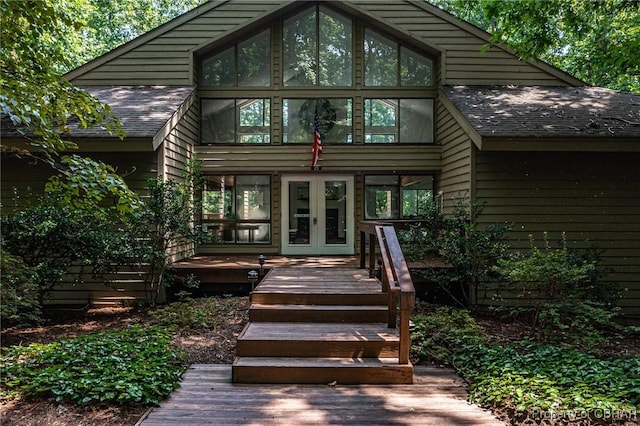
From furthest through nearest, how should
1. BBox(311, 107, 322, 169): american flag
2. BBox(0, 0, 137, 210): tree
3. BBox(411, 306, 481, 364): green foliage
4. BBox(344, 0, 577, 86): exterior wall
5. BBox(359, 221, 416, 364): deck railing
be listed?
BBox(344, 0, 577, 86): exterior wall, BBox(311, 107, 322, 169): american flag, BBox(411, 306, 481, 364): green foliage, BBox(0, 0, 137, 210): tree, BBox(359, 221, 416, 364): deck railing

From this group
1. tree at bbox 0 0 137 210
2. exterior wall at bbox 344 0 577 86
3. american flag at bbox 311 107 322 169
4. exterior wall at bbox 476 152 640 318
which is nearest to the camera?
tree at bbox 0 0 137 210

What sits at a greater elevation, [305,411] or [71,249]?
[71,249]

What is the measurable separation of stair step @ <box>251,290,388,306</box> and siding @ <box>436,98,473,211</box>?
3495mm

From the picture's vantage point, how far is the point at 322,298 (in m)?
5.38

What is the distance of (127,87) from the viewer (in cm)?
959

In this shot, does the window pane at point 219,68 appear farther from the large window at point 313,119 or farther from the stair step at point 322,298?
the stair step at point 322,298

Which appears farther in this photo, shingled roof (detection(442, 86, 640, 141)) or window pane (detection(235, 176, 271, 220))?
window pane (detection(235, 176, 271, 220))

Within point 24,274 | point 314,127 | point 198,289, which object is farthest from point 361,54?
point 24,274

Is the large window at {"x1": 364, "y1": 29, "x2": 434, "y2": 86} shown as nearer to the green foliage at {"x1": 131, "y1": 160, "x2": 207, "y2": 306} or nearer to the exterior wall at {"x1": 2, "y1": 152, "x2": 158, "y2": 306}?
the green foliage at {"x1": 131, "y1": 160, "x2": 207, "y2": 306}

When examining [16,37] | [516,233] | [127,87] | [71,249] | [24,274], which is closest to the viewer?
[16,37]

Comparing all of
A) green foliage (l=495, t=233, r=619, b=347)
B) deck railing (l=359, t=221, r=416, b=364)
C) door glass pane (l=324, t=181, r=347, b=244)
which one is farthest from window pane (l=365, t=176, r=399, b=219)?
deck railing (l=359, t=221, r=416, b=364)

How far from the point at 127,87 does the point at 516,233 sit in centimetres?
A: 897

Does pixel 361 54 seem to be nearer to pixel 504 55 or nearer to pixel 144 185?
pixel 504 55

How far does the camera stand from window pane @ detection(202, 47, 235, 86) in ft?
33.2
